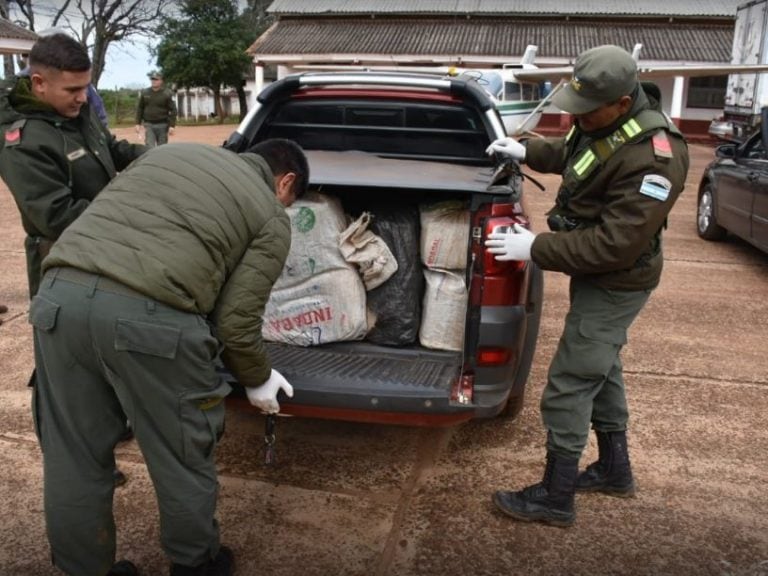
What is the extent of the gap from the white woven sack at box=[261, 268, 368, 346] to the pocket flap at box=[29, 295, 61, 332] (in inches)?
51.7

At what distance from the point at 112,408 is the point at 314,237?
1.34m

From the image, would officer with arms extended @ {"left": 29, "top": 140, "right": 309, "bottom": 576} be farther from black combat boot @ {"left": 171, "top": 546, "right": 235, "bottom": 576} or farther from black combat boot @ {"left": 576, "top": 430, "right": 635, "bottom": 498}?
black combat boot @ {"left": 576, "top": 430, "right": 635, "bottom": 498}

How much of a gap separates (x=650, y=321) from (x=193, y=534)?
4.15 m

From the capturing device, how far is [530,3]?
28.9m

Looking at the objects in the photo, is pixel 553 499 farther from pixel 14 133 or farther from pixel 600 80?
pixel 14 133

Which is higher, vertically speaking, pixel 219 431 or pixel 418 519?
pixel 219 431

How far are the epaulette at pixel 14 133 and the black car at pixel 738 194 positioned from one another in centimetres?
592

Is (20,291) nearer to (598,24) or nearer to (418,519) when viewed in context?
(418,519)

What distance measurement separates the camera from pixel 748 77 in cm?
1653

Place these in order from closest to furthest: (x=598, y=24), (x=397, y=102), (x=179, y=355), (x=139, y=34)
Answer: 1. (x=179, y=355)
2. (x=397, y=102)
3. (x=598, y=24)
4. (x=139, y=34)

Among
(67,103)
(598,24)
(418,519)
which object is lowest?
(418,519)

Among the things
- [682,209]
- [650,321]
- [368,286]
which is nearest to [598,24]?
[682,209]

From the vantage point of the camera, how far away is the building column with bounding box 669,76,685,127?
23.7m

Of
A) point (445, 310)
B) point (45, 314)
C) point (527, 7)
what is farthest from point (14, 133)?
point (527, 7)
